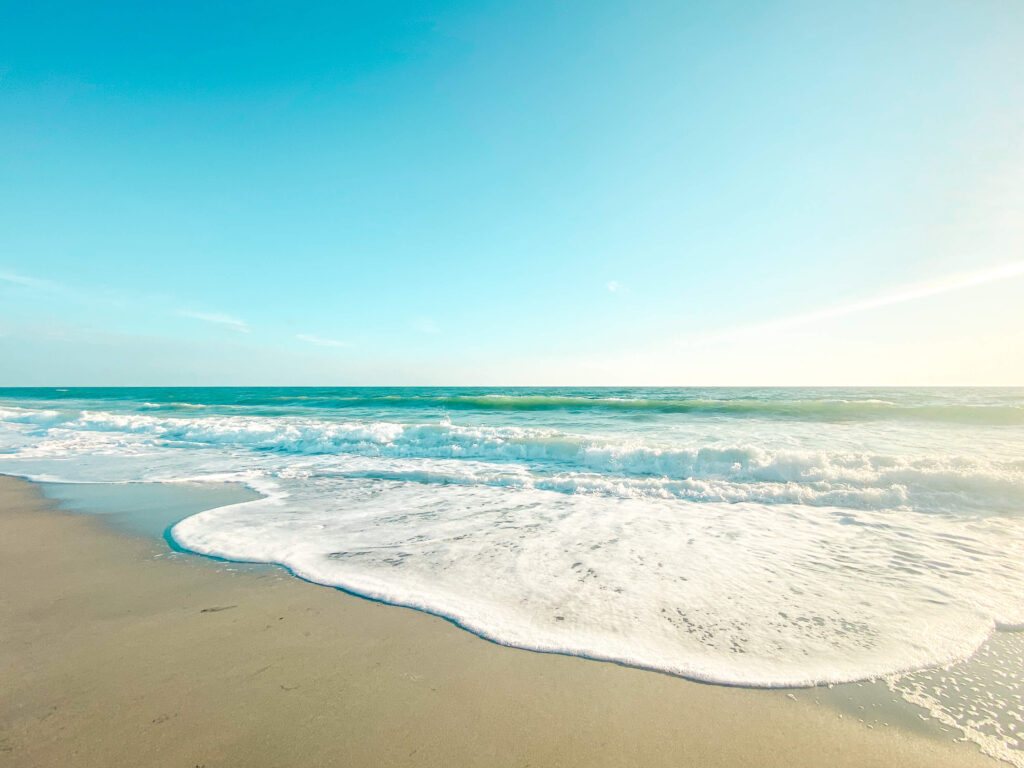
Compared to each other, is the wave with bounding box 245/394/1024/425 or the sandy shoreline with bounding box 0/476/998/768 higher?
the wave with bounding box 245/394/1024/425

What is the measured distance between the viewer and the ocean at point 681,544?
282 cm

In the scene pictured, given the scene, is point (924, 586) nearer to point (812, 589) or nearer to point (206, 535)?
point (812, 589)

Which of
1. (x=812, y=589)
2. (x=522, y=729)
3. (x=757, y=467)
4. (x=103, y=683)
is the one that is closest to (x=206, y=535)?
(x=103, y=683)

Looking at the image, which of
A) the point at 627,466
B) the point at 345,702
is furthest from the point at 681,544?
the point at 627,466

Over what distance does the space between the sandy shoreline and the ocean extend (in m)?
0.25

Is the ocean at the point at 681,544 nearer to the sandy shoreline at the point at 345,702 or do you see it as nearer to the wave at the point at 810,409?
the sandy shoreline at the point at 345,702

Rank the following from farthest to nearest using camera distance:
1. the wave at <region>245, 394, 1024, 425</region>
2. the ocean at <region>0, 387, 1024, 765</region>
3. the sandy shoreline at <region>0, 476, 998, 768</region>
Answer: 1. the wave at <region>245, 394, 1024, 425</region>
2. the ocean at <region>0, 387, 1024, 765</region>
3. the sandy shoreline at <region>0, 476, 998, 768</region>

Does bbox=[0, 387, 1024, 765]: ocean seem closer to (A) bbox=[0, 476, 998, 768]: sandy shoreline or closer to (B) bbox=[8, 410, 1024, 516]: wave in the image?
(B) bbox=[8, 410, 1024, 516]: wave

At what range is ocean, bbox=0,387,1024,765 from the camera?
282 cm

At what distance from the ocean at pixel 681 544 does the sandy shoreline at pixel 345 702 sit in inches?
9.9

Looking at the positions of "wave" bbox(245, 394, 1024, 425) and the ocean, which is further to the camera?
"wave" bbox(245, 394, 1024, 425)

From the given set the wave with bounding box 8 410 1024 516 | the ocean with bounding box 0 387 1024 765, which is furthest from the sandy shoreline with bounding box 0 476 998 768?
the wave with bounding box 8 410 1024 516

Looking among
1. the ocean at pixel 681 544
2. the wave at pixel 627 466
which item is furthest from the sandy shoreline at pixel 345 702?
the wave at pixel 627 466

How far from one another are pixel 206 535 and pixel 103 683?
2.70 metres
